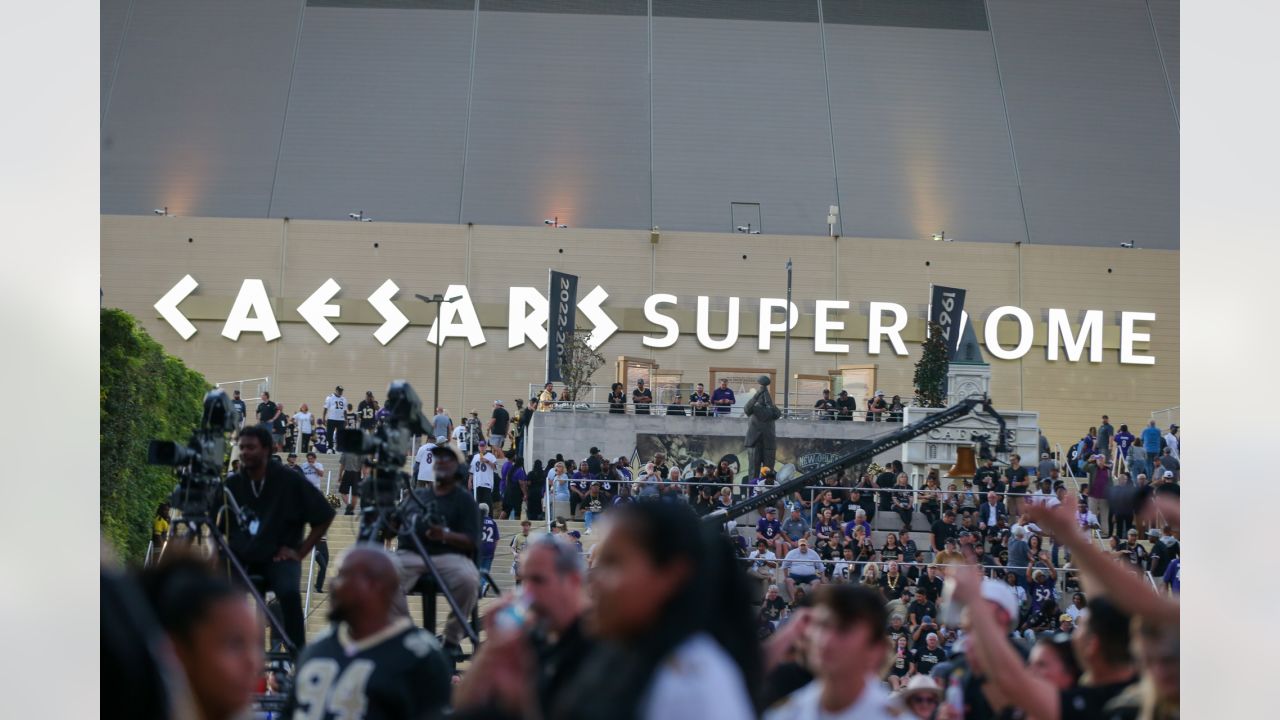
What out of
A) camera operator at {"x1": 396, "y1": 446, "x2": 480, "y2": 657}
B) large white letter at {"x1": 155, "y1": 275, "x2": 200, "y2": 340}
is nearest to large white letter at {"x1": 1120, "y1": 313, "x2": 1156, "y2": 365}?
large white letter at {"x1": 155, "y1": 275, "x2": 200, "y2": 340}

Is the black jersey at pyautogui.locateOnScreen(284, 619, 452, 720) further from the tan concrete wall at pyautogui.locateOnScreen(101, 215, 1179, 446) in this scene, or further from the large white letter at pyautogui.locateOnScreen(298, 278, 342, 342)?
the large white letter at pyautogui.locateOnScreen(298, 278, 342, 342)

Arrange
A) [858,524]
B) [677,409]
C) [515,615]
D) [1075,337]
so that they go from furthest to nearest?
1. [1075,337]
2. [677,409]
3. [858,524]
4. [515,615]

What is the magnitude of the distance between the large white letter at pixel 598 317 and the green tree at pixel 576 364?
1.54m

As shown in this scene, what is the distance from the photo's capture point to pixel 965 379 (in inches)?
1215

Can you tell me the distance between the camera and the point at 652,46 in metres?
42.3

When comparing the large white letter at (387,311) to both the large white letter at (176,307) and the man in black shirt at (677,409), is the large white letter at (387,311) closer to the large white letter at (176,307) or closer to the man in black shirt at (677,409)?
the large white letter at (176,307)

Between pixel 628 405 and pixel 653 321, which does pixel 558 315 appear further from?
pixel 628 405

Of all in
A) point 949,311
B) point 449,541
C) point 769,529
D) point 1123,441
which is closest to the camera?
point 449,541

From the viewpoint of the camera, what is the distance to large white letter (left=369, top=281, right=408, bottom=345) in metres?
39.8

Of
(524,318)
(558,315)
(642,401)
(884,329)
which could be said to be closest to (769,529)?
(642,401)

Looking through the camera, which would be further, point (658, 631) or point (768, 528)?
point (768, 528)

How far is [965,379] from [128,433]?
63.0 feet
